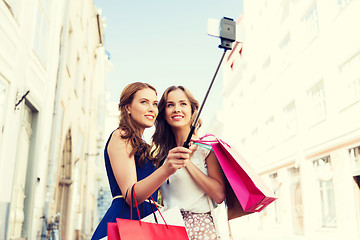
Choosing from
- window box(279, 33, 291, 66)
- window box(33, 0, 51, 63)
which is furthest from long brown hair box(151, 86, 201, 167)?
window box(279, 33, 291, 66)

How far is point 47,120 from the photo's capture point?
Answer: 30.3 ft

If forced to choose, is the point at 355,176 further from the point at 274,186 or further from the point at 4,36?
the point at 4,36

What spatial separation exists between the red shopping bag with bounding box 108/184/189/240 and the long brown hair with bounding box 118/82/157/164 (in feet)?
0.89

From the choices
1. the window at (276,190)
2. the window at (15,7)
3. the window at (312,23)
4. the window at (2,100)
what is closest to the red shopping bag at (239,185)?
the window at (2,100)

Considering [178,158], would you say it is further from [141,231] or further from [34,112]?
[34,112]

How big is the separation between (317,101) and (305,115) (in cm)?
85

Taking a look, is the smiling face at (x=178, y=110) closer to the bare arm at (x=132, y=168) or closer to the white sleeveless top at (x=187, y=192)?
the white sleeveless top at (x=187, y=192)

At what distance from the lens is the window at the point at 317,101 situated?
38.5 feet

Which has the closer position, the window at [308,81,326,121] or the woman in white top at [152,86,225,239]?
the woman in white top at [152,86,225,239]

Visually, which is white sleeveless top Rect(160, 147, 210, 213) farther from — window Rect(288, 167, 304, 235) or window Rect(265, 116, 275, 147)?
window Rect(265, 116, 275, 147)

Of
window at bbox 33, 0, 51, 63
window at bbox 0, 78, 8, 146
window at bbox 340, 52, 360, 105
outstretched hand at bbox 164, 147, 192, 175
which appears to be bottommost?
outstretched hand at bbox 164, 147, 192, 175

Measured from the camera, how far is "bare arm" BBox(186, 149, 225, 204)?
2.05m

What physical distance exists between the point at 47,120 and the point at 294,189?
384 inches

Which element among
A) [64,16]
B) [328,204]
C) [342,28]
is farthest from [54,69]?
[328,204]
